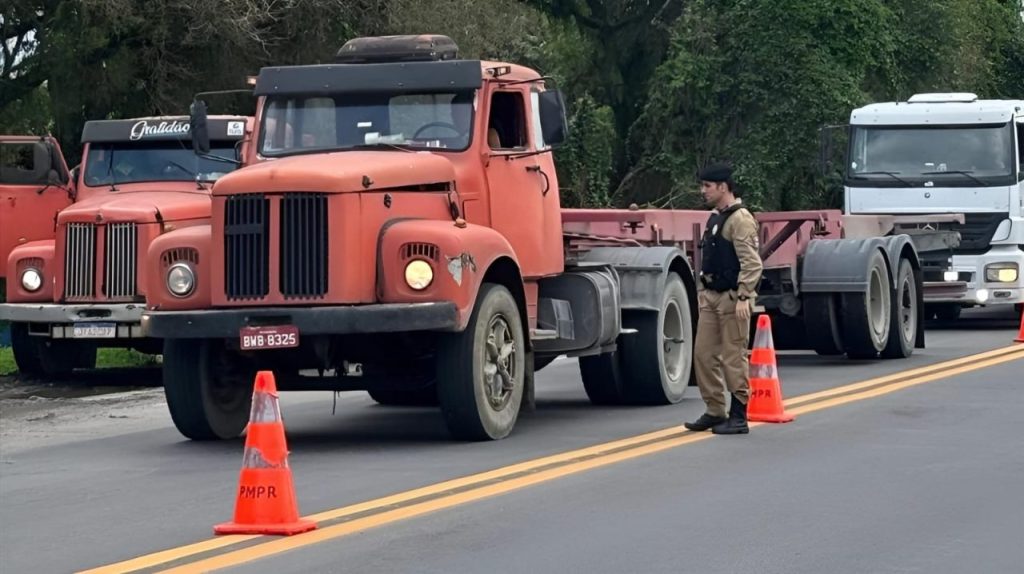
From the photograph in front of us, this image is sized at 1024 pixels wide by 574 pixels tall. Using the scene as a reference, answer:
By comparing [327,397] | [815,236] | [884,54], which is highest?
[884,54]

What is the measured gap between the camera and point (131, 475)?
11695mm

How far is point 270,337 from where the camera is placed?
1201 cm

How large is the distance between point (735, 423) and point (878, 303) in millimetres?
7738

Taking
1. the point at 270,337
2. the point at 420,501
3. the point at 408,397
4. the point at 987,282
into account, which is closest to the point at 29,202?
the point at 408,397

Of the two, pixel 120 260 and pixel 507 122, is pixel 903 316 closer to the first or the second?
pixel 507 122

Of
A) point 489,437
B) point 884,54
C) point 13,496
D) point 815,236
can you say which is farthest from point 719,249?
point 884,54

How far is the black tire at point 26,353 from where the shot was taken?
771 inches

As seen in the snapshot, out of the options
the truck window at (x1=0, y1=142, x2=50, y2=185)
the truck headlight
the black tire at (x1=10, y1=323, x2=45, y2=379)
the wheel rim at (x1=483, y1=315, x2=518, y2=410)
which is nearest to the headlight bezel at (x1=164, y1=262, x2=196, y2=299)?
the wheel rim at (x1=483, y1=315, x2=518, y2=410)

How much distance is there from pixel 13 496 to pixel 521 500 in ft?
10.2

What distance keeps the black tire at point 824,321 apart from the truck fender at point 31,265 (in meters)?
7.78

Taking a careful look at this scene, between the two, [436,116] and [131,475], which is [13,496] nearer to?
[131,475]

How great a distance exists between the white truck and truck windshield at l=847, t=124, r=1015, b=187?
0.04 ft

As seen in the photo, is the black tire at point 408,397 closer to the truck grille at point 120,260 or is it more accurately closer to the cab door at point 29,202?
the truck grille at point 120,260

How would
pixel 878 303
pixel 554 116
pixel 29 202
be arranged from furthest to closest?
1. pixel 29 202
2. pixel 878 303
3. pixel 554 116
